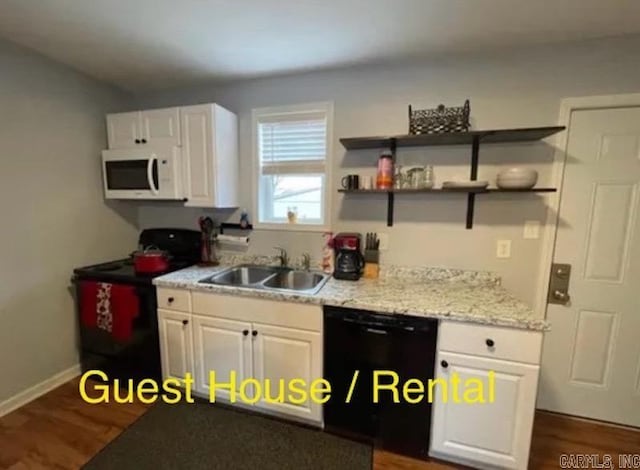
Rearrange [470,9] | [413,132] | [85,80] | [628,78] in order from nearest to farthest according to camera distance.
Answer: [470,9]
[628,78]
[413,132]
[85,80]

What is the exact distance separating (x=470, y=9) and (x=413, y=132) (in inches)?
25.6

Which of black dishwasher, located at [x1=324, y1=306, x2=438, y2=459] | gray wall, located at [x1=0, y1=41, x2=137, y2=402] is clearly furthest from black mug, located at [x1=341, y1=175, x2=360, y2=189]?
gray wall, located at [x1=0, y1=41, x2=137, y2=402]

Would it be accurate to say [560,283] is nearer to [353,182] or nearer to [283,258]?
[353,182]

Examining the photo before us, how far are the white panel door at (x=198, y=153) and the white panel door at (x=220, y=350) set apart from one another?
35.4 inches

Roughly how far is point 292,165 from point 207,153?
0.64 m

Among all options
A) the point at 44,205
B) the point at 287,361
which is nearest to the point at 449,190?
the point at 287,361

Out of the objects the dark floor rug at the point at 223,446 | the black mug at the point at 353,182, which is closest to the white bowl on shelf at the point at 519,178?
the black mug at the point at 353,182

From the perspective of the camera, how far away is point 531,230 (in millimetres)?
2000

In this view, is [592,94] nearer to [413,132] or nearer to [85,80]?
[413,132]

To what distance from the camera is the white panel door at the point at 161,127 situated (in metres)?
2.31

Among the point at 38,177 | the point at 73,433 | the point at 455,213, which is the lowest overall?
the point at 73,433

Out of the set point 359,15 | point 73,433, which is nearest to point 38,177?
point 73,433

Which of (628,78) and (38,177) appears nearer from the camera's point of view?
(628,78)

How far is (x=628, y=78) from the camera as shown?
1.77 m
